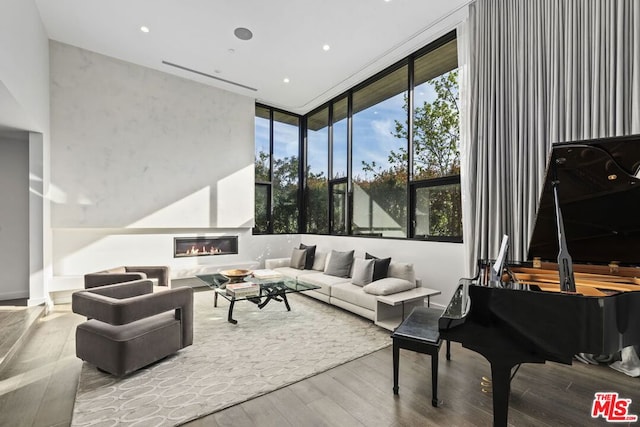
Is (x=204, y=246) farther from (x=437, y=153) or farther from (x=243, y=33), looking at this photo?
(x=437, y=153)

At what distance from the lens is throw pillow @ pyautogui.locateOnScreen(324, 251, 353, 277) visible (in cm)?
483

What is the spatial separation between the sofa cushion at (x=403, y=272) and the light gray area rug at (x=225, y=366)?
781 mm

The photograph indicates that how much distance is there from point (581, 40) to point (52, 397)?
18.0ft

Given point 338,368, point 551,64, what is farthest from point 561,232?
point 551,64

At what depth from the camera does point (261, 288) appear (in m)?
3.78

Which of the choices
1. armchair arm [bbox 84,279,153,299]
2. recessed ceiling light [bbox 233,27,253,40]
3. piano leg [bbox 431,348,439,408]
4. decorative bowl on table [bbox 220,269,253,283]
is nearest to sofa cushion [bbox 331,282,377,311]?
decorative bowl on table [bbox 220,269,253,283]

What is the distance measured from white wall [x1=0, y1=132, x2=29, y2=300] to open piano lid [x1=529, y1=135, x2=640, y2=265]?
6.17 metres

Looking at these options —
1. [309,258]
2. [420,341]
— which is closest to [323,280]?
[309,258]

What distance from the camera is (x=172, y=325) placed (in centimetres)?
270

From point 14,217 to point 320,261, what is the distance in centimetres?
464

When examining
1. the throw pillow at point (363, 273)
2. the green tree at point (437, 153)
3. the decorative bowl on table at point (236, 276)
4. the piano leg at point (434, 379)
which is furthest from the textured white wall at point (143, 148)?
the piano leg at point (434, 379)

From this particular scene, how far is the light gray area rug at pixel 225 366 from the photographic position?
2021 millimetres

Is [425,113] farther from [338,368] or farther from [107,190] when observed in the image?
[107,190]

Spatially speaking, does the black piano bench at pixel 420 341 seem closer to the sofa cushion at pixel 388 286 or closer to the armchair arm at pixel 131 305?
the sofa cushion at pixel 388 286
